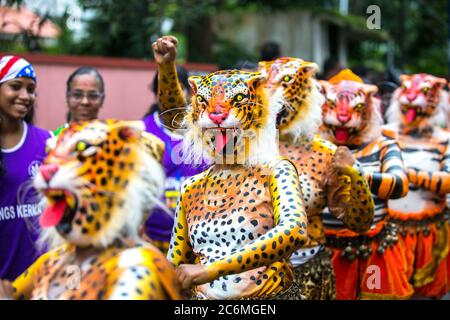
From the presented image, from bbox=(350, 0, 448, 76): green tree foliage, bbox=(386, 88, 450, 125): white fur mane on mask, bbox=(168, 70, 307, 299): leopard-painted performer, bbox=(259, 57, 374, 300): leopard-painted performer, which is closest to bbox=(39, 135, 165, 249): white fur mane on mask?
bbox=(168, 70, 307, 299): leopard-painted performer

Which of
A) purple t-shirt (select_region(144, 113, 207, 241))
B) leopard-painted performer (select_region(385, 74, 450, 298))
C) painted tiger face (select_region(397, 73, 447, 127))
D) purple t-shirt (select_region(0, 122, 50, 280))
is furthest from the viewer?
painted tiger face (select_region(397, 73, 447, 127))

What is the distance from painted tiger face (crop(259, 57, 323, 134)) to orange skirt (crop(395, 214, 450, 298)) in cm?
192

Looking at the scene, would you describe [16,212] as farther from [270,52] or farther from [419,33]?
[419,33]

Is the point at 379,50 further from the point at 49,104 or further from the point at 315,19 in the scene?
the point at 49,104

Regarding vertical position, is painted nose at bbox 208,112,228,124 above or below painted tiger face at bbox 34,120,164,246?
above

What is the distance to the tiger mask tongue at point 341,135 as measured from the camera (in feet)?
18.9

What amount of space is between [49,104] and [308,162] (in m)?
5.58

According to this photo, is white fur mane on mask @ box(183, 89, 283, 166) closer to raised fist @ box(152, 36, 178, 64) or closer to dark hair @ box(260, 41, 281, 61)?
raised fist @ box(152, 36, 178, 64)

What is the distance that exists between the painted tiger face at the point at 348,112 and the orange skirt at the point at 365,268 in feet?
2.37

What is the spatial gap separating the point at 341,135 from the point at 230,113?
7.85 ft

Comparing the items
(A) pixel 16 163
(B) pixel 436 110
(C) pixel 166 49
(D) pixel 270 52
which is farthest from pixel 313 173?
(D) pixel 270 52

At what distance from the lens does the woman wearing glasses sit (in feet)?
19.1

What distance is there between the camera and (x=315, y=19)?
54.4 ft

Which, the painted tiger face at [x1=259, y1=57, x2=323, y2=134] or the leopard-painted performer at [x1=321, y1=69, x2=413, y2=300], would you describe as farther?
the leopard-painted performer at [x1=321, y1=69, x2=413, y2=300]
